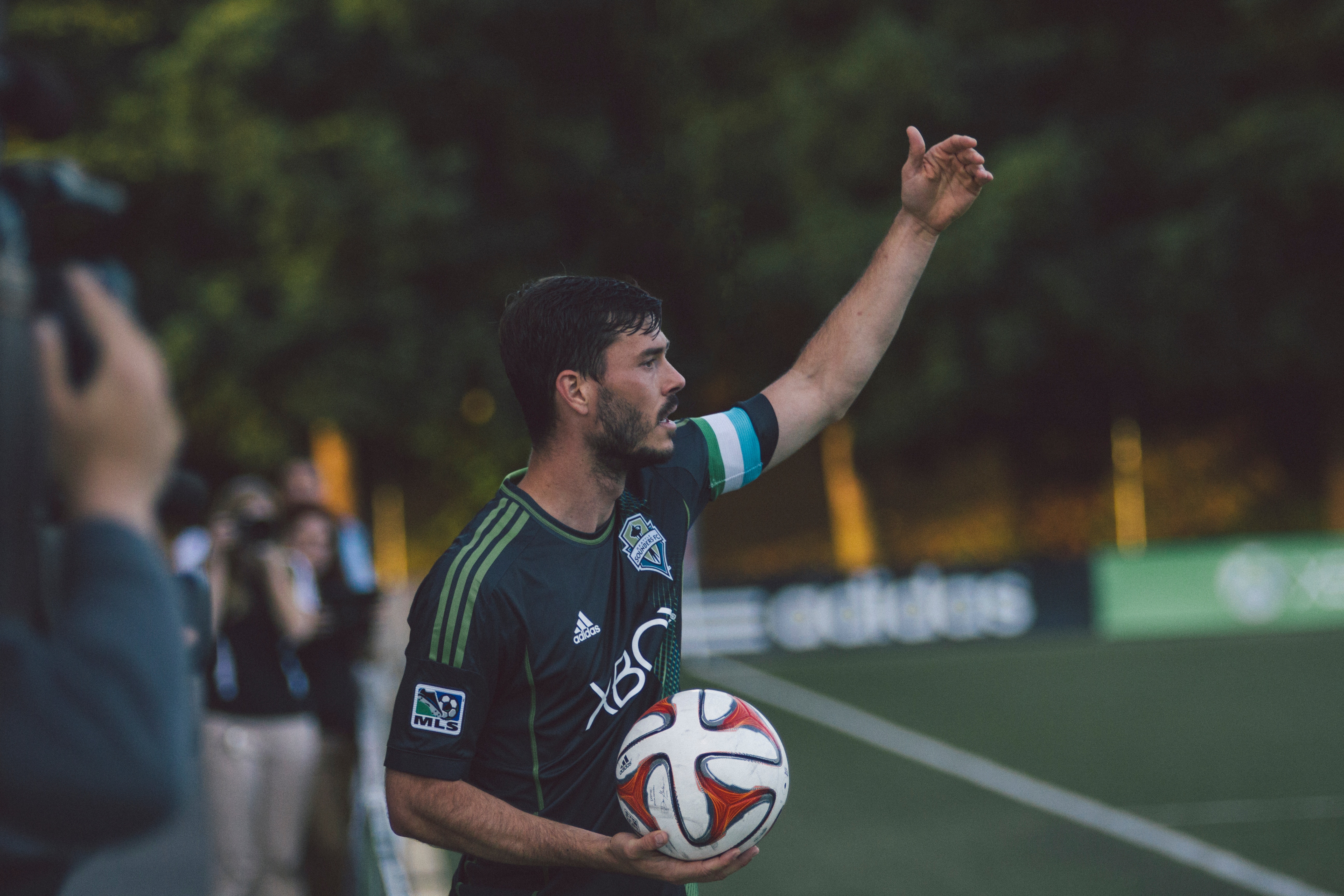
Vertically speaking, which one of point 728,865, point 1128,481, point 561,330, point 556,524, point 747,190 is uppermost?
point 747,190

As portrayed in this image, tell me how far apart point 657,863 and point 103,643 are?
1.48 m

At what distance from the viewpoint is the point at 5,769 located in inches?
56.3

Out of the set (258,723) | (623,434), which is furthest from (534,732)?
(258,723)

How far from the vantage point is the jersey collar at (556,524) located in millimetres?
3014

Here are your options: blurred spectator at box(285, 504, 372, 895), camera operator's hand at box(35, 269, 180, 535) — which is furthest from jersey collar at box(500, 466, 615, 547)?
blurred spectator at box(285, 504, 372, 895)

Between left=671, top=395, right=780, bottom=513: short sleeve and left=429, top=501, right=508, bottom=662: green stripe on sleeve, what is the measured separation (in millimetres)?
653

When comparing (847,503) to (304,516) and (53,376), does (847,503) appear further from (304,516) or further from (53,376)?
(53,376)

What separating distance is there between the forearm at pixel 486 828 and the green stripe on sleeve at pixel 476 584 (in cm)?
27

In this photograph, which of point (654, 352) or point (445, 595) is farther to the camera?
point (654, 352)

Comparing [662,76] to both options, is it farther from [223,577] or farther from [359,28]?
[223,577]

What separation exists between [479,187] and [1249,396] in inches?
676

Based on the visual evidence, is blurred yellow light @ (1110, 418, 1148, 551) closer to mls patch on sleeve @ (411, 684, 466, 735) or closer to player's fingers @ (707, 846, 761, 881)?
player's fingers @ (707, 846, 761, 881)

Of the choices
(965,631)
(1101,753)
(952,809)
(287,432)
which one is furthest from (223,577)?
(287,432)

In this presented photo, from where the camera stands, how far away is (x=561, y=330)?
9.93ft
